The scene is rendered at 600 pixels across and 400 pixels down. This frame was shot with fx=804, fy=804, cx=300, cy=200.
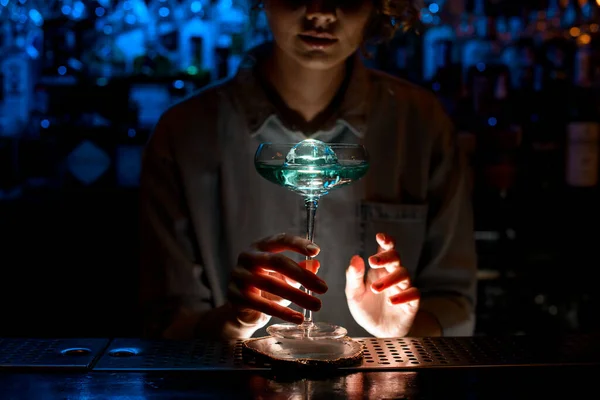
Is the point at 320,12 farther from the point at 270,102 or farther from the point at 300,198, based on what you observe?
the point at 300,198

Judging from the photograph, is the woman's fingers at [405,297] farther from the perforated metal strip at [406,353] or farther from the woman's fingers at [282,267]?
the woman's fingers at [282,267]

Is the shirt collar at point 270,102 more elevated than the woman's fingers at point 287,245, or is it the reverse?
the shirt collar at point 270,102

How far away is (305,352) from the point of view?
1.18 metres

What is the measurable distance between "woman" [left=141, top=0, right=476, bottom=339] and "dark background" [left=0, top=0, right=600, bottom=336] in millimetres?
799

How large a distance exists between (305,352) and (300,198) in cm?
68

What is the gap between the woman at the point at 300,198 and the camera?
1.76 meters

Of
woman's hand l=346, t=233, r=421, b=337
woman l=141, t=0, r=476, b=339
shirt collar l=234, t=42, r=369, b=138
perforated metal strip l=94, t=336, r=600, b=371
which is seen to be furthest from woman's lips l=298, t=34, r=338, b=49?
perforated metal strip l=94, t=336, r=600, b=371

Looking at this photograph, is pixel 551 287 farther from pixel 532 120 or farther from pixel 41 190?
pixel 41 190

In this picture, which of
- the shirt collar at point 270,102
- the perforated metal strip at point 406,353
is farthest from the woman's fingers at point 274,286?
the shirt collar at point 270,102

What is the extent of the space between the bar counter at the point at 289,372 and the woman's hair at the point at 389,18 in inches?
31.3

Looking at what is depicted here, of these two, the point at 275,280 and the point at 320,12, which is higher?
the point at 320,12

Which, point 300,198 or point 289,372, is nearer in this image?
point 289,372

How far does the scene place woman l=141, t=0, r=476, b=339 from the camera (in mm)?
1759

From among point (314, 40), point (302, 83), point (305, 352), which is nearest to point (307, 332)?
point (305, 352)
